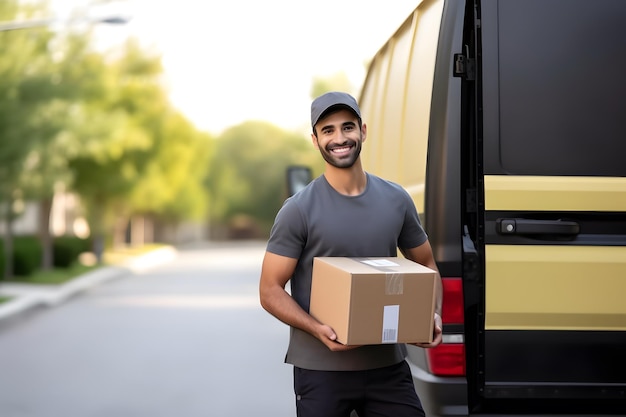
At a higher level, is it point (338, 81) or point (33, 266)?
point (338, 81)

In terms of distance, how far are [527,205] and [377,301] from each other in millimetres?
1062

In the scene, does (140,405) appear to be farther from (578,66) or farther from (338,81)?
(338,81)

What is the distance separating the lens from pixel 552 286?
4.48 metres

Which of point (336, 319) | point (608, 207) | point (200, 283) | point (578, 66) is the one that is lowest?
point (200, 283)

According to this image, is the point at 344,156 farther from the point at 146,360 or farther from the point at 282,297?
the point at 146,360

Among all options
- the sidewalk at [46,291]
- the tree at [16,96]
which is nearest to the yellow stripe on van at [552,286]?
the sidewalk at [46,291]

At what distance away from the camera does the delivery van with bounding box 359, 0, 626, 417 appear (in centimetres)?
→ 448

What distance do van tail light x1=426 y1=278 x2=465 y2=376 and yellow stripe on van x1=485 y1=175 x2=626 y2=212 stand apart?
0.35m

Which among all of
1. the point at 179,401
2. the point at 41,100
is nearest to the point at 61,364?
the point at 179,401

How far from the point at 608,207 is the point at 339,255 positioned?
126 cm

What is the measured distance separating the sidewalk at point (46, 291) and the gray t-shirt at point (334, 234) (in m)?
13.0

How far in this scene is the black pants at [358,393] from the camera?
387cm

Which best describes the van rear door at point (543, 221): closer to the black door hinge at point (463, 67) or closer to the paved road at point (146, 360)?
the black door hinge at point (463, 67)

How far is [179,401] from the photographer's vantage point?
Answer: 934 cm
